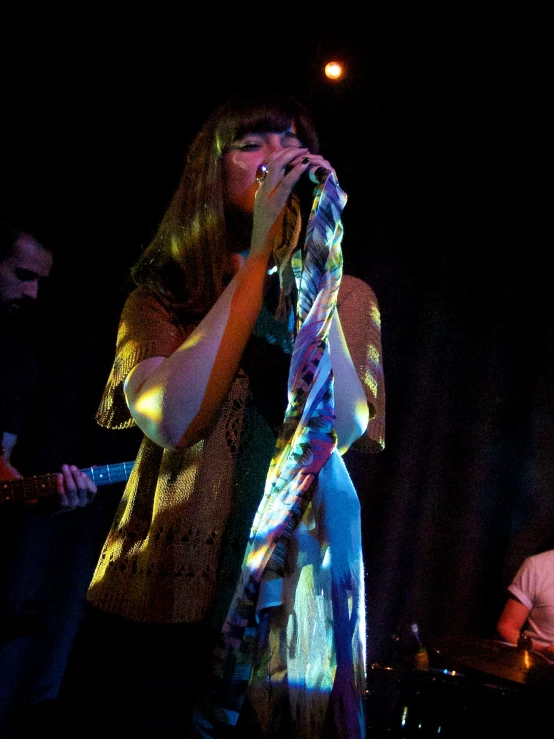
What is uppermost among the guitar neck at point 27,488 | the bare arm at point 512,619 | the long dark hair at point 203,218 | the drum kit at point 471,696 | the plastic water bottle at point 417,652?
the long dark hair at point 203,218

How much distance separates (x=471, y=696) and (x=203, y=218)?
199cm

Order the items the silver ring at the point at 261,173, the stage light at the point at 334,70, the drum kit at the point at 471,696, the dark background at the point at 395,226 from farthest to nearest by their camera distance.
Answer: the stage light at the point at 334,70 < the dark background at the point at 395,226 < the drum kit at the point at 471,696 < the silver ring at the point at 261,173

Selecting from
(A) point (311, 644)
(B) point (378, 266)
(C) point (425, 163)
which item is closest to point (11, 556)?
(B) point (378, 266)

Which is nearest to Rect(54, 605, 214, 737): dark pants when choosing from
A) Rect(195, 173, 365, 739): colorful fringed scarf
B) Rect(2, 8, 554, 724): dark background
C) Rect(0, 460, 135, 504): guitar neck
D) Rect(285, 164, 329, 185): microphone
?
Rect(195, 173, 365, 739): colorful fringed scarf

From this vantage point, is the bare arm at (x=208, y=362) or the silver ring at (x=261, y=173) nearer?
the bare arm at (x=208, y=362)

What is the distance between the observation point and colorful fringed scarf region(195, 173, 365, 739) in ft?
2.09

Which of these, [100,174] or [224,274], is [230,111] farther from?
[100,174]

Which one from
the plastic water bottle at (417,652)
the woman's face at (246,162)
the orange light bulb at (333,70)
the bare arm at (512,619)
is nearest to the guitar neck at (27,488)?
the plastic water bottle at (417,652)

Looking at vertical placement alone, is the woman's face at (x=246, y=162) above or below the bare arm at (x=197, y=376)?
above

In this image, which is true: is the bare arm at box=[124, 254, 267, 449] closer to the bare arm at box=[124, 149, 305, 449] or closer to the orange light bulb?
the bare arm at box=[124, 149, 305, 449]

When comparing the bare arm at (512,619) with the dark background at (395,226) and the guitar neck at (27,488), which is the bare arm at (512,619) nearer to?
the dark background at (395,226)

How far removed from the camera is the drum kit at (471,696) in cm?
220

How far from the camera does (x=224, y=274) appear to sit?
3.31 ft

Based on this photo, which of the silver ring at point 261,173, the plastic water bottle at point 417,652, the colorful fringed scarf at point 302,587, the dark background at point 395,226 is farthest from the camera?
the dark background at point 395,226
